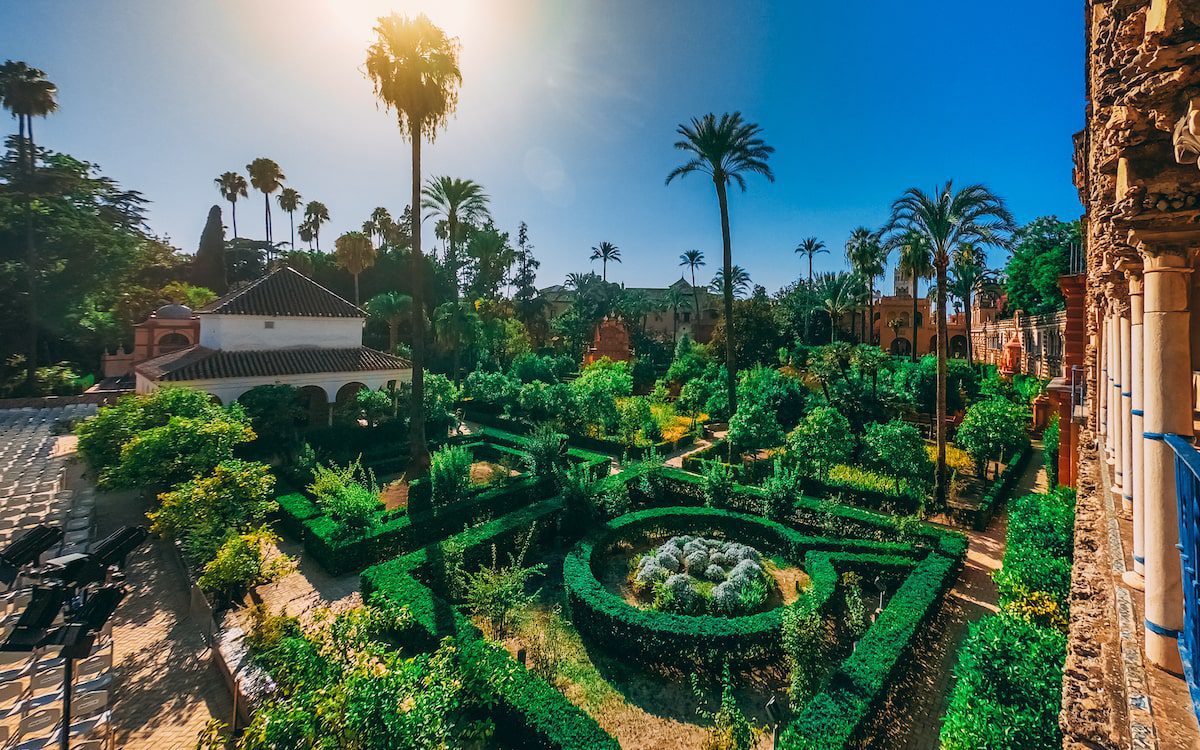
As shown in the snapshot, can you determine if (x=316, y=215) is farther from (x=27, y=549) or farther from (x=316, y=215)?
(x=27, y=549)

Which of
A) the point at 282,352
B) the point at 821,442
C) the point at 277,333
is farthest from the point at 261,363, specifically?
the point at 821,442

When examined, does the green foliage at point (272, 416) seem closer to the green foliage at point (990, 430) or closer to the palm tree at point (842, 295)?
the green foliage at point (990, 430)

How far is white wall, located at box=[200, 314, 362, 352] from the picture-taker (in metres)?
22.2

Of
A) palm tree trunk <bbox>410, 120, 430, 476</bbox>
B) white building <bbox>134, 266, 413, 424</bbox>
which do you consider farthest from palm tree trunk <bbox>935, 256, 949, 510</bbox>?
white building <bbox>134, 266, 413, 424</bbox>

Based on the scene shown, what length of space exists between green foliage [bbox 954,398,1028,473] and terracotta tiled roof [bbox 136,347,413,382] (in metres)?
24.5

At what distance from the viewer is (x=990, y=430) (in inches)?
643

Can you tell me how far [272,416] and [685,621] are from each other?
1857cm

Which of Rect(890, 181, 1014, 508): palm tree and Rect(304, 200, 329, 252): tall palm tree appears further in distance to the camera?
Rect(304, 200, 329, 252): tall palm tree

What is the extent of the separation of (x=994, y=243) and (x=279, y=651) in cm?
1906

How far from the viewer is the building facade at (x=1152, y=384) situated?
7.40 feet

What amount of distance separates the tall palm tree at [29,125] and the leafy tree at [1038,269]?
2702 inches

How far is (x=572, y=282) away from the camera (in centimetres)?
6122

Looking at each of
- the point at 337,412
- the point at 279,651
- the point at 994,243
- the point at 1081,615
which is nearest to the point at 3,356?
the point at 337,412

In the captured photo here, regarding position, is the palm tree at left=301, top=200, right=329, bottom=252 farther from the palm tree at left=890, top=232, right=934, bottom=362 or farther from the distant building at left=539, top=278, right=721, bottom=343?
the palm tree at left=890, top=232, right=934, bottom=362
